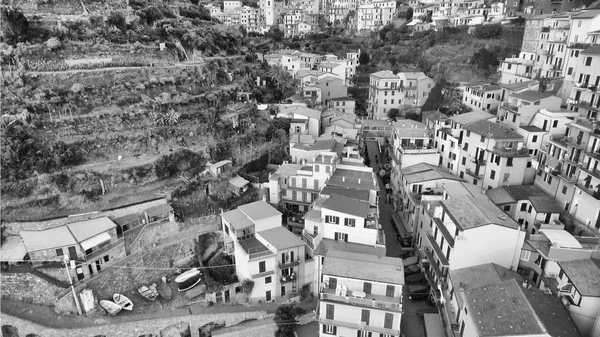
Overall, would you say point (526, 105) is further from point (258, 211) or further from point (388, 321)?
point (258, 211)

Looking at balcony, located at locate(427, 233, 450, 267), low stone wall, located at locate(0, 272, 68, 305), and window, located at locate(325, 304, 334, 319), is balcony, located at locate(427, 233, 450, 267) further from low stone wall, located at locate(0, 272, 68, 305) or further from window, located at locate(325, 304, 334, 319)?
low stone wall, located at locate(0, 272, 68, 305)

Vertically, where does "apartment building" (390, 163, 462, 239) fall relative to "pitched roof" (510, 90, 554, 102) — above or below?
below

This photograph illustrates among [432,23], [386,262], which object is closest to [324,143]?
[386,262]

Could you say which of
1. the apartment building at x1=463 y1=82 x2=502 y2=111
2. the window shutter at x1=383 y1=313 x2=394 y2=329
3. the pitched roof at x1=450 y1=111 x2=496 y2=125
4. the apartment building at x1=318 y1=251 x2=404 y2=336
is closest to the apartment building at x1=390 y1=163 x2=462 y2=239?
the pitched roof at x1=450 y1=111 x2=496 y2=125

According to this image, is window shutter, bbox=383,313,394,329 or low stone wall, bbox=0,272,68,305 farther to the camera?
low stone wall, bbox=0,272,68,305

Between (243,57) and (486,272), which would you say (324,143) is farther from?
(243,57)

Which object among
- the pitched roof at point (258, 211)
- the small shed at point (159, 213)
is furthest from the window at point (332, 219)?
the small shed at point (159, 213)
